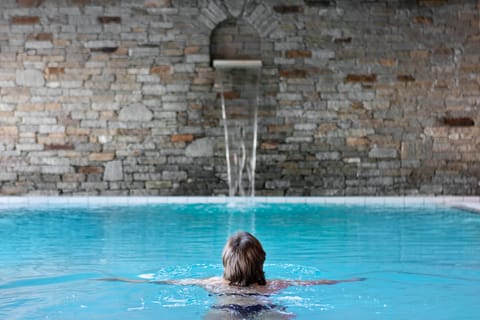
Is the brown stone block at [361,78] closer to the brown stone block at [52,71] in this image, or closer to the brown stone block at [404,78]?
the brown stone block at [404,78]

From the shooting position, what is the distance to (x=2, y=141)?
8883 millimetres

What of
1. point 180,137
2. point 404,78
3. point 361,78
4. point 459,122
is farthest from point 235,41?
point 459,122

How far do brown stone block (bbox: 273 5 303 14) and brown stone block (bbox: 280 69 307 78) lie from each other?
2.45 feet

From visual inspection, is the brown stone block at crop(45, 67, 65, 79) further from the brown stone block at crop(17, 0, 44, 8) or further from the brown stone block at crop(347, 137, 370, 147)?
the brown stone block at crop(347, 137, 370, 147)

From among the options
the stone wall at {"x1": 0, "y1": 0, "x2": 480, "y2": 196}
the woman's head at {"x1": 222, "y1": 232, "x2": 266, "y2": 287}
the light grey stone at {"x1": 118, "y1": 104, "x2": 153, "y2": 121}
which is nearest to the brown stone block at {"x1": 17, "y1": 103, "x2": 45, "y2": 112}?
the stone wall at {"x1": 0, "y1": 0, "x2": 480, "y2": 196}

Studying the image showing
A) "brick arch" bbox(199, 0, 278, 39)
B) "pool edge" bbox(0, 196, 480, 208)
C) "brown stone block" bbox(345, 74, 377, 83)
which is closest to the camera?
"pool edge" bbox(0, 196, 480, 208)

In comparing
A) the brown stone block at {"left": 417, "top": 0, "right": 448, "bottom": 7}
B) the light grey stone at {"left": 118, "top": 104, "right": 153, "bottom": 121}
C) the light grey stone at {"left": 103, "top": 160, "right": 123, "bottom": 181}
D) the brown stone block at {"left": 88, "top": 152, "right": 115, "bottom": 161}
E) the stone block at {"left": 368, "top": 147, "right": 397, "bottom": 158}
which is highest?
the brown stone block at {"left": 417, "top": 0, "right": 448, "bottom": 7}

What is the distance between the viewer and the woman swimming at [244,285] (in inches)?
101

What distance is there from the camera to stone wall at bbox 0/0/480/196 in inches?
350

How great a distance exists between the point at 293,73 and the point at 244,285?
6523mm

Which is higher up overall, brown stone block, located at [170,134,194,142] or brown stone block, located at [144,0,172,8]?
brown stone block, located at [144,0,172,8]

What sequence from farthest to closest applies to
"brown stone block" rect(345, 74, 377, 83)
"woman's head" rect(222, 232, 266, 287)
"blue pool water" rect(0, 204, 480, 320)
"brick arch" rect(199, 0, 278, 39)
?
"brown stone block" rect(345, 74, 377, 83) → "brick arch" rect(199, 0, 278, 39) → "blue pool water" rect(0, 204, 480, 320) → "woman's head" rect(222, 232, 266, 287)

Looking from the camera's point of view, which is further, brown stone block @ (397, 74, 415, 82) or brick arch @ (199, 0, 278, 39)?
brown stone block @ (397, 74, 415, 82)

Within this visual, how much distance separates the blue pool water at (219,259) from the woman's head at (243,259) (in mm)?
273
